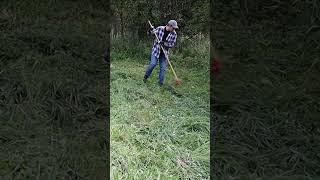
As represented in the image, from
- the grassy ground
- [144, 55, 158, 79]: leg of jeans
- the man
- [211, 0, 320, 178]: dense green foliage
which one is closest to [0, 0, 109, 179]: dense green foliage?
the grassy ground

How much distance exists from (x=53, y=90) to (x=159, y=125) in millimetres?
969

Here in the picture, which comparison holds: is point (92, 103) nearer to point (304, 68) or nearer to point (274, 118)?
point (274, 118)

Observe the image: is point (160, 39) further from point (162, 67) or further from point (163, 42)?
point (162, 67)

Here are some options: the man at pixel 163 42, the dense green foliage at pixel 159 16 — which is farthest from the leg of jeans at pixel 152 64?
the dense green foliage at pixel 159 16

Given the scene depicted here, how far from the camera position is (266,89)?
3.95m

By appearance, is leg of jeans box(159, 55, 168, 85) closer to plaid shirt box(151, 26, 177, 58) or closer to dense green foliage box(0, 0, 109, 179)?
plaid shirt box(151, 26, 177, 58)

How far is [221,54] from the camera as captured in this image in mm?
4848

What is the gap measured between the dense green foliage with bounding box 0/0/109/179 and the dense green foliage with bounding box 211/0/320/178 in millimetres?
901

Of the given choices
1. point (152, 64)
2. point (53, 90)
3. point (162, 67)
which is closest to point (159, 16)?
point (152, 64)

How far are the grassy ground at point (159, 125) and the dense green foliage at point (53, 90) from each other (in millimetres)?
136

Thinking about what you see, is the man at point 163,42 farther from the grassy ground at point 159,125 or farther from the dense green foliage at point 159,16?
the dense green foliage at point 159,16

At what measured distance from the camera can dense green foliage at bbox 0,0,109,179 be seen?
10.3 feet

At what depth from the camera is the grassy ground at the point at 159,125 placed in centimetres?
309

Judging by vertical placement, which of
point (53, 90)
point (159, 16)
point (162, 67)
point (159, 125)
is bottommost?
point (159, 125)
